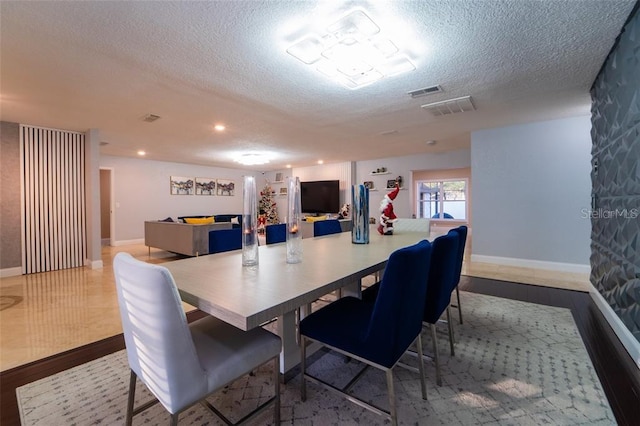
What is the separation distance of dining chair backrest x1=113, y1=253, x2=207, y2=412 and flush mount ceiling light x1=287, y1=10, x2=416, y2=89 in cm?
194

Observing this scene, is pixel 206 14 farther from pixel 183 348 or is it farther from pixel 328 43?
pixel 183 348

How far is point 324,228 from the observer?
3369 millimetres

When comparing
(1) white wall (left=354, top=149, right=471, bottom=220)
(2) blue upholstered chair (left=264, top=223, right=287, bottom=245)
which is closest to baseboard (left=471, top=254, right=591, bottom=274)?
(1) white wall (left=354, top=149, right=471, bottom=220)

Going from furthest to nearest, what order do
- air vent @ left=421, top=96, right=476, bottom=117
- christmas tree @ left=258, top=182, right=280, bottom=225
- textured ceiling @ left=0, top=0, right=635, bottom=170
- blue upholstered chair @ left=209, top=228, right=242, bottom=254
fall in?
christmas tree @ left=258, top=182, right=280, bottom=225 → air vent @ left=421, top=96, right=476, bottom=117 → blue upholstered chair @ left=209, top=228, right=242, bottom=254 → textured ceiling @ left=0, top=0, right=635, bottom=170

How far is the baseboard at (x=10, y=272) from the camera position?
4.32 meters

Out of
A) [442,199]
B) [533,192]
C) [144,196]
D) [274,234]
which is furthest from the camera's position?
[442,199]

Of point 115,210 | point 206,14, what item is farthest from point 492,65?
point 115,210

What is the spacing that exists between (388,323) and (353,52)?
6.58 feet

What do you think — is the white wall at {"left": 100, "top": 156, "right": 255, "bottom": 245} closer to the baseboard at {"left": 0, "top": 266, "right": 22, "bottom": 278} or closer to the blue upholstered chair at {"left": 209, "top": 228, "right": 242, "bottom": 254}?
the baseboard at {"left": 0, "top": 266, "right": 22, "bottom": 278}

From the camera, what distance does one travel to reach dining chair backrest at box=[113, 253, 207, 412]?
3.12 feet

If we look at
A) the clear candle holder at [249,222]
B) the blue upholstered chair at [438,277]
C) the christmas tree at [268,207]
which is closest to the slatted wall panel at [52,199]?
the clear candle holder at [249,222]

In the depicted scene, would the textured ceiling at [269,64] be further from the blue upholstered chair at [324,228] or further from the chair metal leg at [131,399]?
the chair metal leg at [131,399]

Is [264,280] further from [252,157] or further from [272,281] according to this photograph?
[252,157]

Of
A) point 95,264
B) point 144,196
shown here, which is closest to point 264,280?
point 95,264
